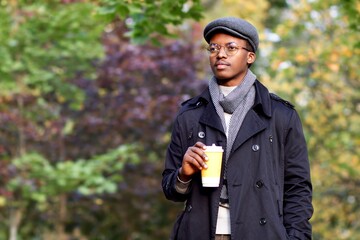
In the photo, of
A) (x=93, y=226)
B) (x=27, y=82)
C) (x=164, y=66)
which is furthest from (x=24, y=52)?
(x=93, y=226)

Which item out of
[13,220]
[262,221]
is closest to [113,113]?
[13,220]

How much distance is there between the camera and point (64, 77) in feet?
39.5

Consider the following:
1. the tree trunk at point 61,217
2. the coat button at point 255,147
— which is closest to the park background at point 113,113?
the tree trunk at point 61,217

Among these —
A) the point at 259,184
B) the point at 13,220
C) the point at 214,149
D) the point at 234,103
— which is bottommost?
the point at 259,184

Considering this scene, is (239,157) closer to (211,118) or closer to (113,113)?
(211,118)

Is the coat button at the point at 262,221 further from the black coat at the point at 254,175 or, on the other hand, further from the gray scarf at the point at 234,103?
the gray scarf at the point at 234,103

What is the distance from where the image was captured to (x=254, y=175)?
3.60 m

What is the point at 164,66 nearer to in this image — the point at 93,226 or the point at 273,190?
the point at 93,226

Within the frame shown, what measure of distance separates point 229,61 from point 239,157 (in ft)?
1.46

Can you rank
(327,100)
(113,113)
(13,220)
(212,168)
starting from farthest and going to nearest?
1. (327,100)
2. (113,113)
3. (13,220)
4. (212,168)

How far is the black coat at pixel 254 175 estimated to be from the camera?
3.55 m

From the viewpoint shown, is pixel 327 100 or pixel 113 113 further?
pixel 327 100

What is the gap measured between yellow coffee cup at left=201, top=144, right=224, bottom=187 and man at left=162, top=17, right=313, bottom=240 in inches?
2.1

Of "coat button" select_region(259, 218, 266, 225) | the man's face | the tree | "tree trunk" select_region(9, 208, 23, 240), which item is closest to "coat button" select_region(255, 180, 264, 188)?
"coat button" select_region(259, 218, 266, 225)
